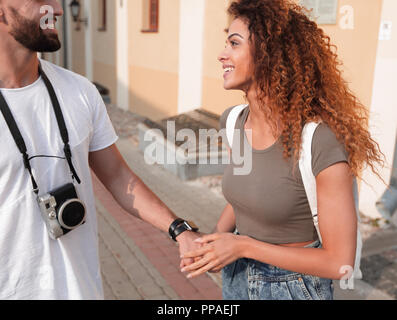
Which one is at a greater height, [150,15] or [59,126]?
[150,15]

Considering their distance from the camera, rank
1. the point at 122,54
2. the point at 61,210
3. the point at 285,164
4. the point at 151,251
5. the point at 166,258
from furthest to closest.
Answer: the point at 122,54 → the point at 151,251 → the point at 166,258 → the point at 285,164 → the point at 61,210

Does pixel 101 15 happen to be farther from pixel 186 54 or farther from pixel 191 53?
pixel 191 53

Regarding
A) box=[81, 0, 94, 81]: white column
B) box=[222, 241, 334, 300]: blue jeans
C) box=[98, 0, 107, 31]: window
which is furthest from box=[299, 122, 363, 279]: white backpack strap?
box=[81, 0, 94, 81]: white column

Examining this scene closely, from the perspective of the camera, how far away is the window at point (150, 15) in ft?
41.4

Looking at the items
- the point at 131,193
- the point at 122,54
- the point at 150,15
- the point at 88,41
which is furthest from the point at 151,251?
the point at 88,41

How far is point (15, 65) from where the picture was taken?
1873 millimetres

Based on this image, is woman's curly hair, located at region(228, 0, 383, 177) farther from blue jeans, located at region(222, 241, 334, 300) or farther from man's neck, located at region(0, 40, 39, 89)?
man's neck, located at region(0, 40, 39, 89)

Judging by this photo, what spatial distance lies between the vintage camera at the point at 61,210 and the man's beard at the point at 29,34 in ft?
1.90

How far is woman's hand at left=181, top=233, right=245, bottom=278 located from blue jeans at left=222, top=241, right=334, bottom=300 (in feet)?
0.48

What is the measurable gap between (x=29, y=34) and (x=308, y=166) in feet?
4.00

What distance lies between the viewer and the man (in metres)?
1.77

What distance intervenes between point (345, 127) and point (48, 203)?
1.18m

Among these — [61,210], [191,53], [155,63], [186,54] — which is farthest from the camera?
[155,63]

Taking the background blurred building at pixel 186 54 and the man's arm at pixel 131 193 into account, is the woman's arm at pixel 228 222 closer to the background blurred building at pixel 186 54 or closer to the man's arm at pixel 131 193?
the man's arm at pixel 131 193
